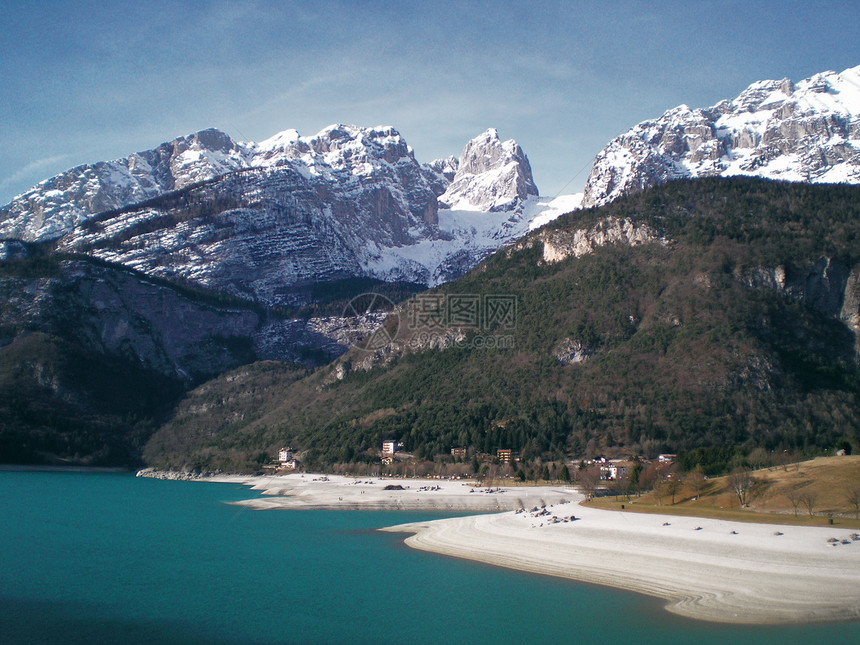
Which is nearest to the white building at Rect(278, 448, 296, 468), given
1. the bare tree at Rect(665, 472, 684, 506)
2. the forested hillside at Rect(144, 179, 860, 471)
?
the forested hillside at Rect(144, 179, 860, 471)

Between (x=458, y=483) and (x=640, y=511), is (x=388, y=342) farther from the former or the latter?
(x=640, y=511)

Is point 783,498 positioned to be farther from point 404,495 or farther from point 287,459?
point 287,459

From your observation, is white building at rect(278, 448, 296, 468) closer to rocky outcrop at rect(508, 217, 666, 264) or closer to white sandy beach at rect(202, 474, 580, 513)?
white sandy beach at rect(202, 474, 580, 513)

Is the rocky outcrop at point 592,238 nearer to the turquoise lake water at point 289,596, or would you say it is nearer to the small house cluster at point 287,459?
the small house cluster at point 287,459

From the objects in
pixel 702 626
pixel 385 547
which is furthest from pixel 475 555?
pixel 702 626

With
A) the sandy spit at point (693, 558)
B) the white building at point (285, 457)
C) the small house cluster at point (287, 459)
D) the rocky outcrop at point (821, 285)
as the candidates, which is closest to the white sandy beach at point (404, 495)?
the small house cluster at point (287, 459)
